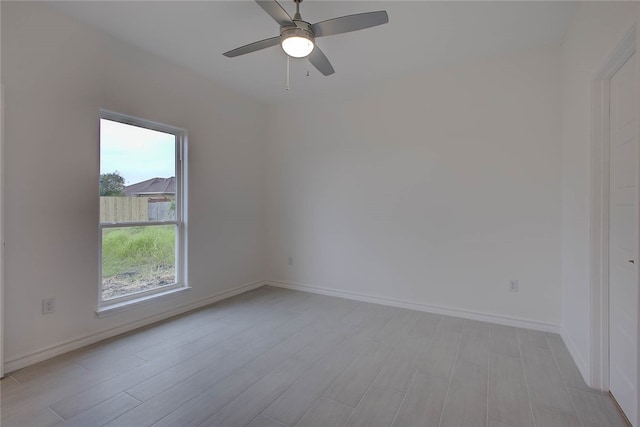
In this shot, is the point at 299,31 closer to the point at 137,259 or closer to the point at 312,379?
the point at 312,379

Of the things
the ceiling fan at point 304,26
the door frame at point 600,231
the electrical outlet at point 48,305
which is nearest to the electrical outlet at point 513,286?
the door frame at point 600,231

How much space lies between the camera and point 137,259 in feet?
9.95

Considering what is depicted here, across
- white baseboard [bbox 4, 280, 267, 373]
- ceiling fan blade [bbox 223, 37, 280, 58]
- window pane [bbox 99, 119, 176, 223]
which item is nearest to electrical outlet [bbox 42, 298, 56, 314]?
white baseboard [bbox 4, 280, 267, 373]

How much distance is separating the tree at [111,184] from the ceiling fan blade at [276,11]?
2062 mm

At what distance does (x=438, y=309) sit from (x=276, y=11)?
3207mm

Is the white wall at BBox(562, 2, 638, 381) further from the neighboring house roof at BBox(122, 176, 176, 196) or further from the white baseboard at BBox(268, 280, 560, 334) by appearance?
the neighboring house roof at BBox(122, 176, 176, 196)

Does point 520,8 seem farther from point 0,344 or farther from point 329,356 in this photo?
point 0,344

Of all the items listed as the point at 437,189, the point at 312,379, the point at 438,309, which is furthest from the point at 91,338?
the point at 437,189

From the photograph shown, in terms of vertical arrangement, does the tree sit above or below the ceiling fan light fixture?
below

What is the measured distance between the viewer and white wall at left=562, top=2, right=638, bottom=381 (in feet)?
6.05

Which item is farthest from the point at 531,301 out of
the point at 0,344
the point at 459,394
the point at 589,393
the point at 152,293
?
the point at 0,344

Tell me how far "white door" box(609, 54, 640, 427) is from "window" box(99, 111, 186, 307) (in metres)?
3.75

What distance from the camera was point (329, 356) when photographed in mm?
2412

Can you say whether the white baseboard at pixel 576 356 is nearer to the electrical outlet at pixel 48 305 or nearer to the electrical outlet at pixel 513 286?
the electrical outlet at pixel 513 286
